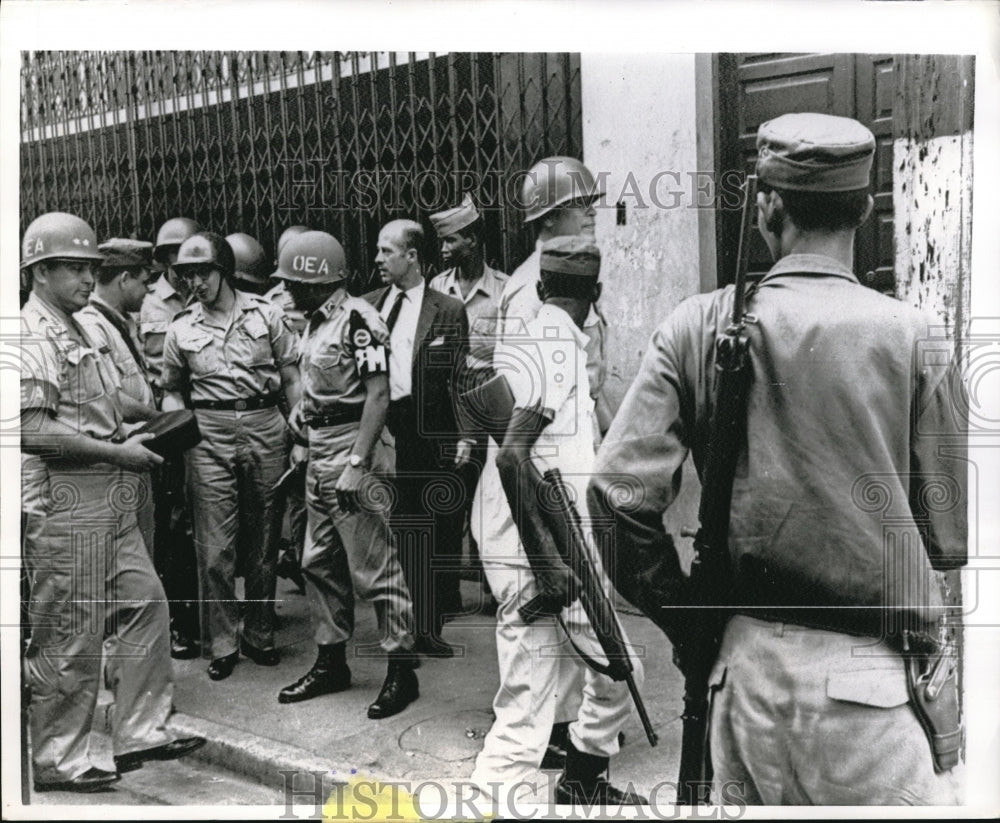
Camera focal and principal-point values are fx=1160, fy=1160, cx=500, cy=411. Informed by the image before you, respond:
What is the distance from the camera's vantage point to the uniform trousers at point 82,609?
184 inches

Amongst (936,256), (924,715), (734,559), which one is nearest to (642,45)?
(936,256)

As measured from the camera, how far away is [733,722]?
4328 mm

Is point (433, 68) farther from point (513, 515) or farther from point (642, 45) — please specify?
point (513, 515)

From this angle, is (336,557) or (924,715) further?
(336,557)

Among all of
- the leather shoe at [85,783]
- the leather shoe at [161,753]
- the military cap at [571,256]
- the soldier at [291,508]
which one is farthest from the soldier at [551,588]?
the leather shoe at [85,783]

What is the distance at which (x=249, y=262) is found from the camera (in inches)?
189

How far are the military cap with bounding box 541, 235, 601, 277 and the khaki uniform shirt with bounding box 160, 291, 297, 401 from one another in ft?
3.89

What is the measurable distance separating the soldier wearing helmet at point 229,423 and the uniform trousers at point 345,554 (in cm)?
20

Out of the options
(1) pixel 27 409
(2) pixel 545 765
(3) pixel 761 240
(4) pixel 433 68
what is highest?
(4) pixel 433 68

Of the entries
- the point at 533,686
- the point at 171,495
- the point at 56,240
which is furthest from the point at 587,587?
the point at 56,240

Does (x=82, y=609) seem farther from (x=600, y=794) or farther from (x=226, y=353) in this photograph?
(x=600, y=794)

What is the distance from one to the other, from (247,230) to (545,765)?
8.08 ft

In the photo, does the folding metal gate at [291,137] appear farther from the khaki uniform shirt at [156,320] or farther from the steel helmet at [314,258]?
the khaki uniform shirt at [156,320]

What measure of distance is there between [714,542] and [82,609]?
8.30 ft
